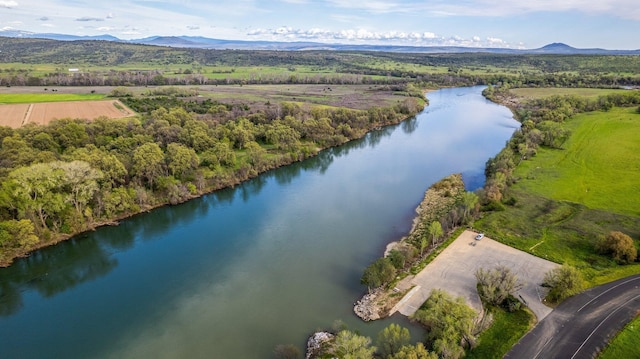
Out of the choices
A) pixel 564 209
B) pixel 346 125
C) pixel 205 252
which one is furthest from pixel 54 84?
pixel 564 209

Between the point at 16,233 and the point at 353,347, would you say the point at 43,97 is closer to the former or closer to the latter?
the point at 16,233

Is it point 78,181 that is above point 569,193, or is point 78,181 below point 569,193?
above

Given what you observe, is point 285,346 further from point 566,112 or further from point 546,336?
point 566,112

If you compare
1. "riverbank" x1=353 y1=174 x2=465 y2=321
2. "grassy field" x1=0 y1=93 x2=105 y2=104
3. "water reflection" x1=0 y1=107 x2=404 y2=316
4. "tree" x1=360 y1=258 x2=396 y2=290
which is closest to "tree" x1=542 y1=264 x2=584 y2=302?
"riverbank" x1=353 y1=174 x2=465 y2=321

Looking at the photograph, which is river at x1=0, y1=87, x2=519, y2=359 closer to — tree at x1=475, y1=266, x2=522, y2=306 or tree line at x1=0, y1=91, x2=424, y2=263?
tree line at x1=0, y1=91, x2=424, y2=263

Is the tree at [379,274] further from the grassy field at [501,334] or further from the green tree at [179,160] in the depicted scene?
the green tree at [179,160]

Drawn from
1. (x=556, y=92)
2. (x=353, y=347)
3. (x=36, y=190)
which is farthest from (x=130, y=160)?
(x=556, y=92)
